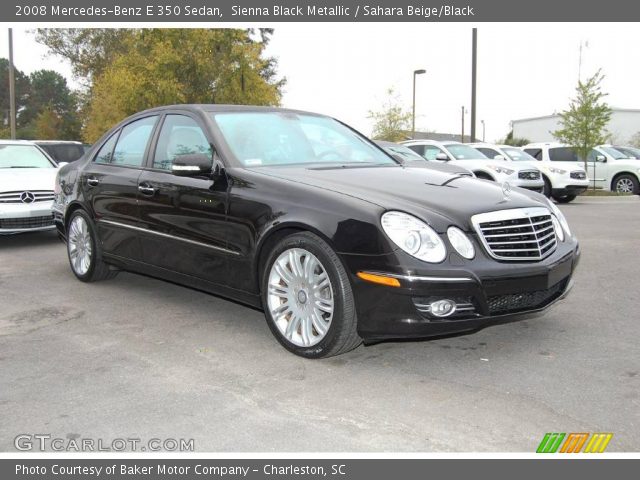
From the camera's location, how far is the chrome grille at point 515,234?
3.95 m

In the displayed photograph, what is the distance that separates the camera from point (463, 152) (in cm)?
1667

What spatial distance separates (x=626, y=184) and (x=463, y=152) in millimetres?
6012

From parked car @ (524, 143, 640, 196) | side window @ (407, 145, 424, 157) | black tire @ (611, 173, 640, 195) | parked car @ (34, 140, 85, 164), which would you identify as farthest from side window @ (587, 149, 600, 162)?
parked car @ (34, 140, 85, 164)

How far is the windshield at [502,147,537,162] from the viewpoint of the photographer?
56.6 ft

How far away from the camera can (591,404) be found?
3393 millimetres

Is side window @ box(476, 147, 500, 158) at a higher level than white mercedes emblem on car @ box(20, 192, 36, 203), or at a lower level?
higher

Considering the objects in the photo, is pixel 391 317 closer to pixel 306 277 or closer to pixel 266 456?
pixel 306 277

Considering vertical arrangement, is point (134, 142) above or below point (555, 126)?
below

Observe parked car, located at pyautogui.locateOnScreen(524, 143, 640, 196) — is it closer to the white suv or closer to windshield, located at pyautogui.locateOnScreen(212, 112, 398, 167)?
the white suv

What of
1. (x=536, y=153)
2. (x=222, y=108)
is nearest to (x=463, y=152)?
(x=536, y=153)

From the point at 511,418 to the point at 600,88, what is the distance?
20.2m

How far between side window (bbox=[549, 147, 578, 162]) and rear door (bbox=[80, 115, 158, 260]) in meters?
15.0

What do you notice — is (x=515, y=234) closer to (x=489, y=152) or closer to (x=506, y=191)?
(x=506, y=191)

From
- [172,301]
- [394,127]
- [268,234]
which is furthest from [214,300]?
[394,127]
